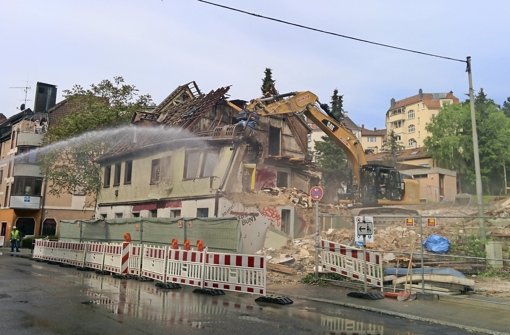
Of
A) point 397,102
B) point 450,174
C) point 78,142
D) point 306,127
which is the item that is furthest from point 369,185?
point 397,102

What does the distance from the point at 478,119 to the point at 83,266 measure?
4961 cm

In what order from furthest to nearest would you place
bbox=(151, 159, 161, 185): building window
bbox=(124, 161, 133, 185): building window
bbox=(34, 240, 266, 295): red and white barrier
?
bbox=(124, 161, 133, 185): building window, bbox=(151, 159, 161, 185): building window, bbox=(34, 240, 266, 295): red and white barrier

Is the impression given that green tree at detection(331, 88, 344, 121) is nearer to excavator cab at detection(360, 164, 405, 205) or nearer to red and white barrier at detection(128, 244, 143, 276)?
excavator cab at detection(360, 164, 405, 205)

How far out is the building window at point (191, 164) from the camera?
2658 centimetres

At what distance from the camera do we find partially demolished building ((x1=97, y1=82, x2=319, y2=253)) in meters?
24.5

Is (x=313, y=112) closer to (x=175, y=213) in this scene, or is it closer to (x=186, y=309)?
(x=175, y=213)

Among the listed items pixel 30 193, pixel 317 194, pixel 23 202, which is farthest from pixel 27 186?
pixel 317 194

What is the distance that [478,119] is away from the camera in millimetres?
54969

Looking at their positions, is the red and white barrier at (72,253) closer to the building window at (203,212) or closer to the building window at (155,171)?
the building window at (203,212)

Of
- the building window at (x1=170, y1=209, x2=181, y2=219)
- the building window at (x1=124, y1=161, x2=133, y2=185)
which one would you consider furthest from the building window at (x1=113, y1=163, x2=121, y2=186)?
the building window at (x1=170, y1=209, x2=181, y2=219)

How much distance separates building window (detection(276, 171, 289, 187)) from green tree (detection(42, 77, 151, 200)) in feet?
41.7

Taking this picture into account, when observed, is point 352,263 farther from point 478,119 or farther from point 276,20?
point 478,119

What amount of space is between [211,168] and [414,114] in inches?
3575

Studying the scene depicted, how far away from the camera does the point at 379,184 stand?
26578 mm
